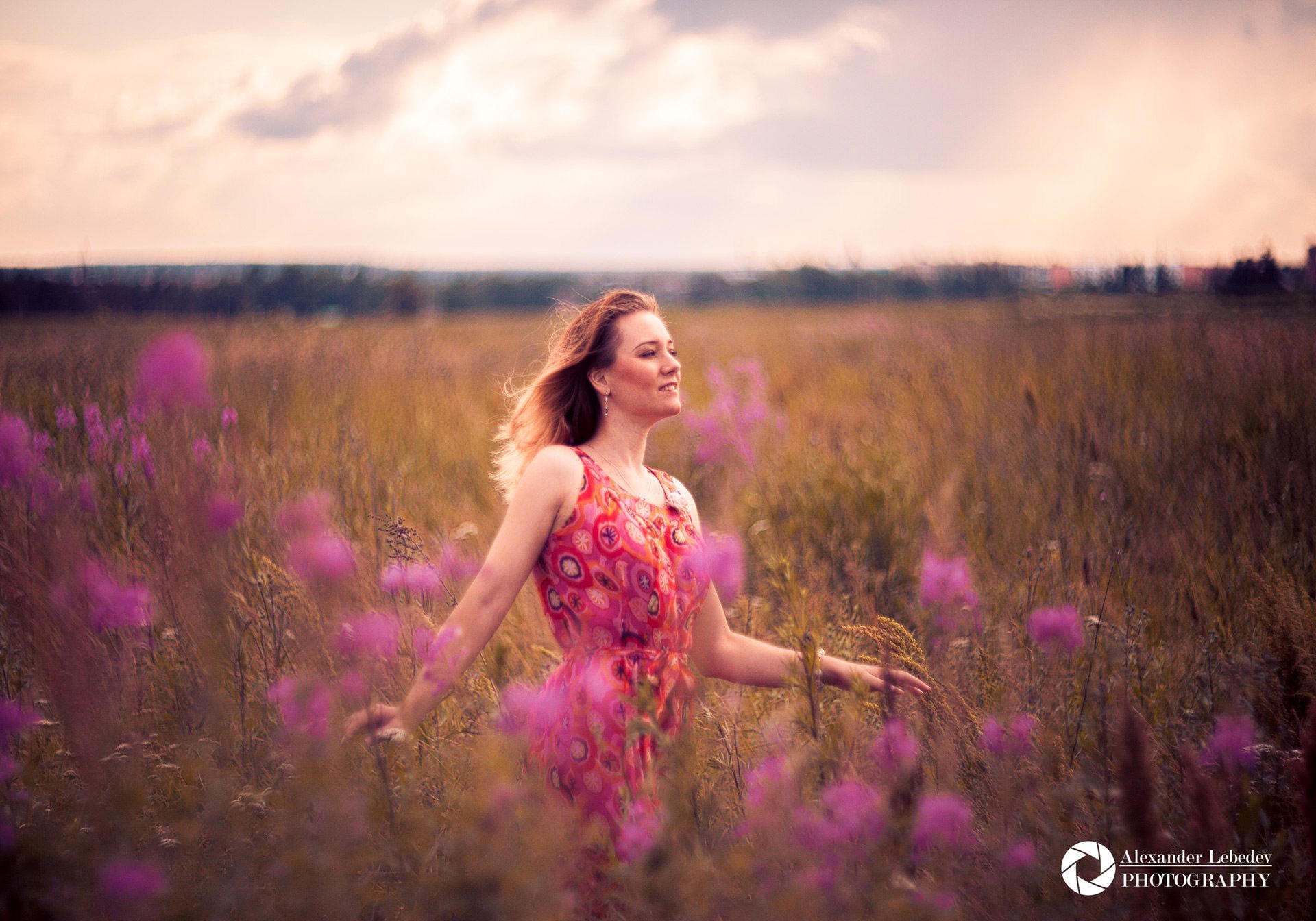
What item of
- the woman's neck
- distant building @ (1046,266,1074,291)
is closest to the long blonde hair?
the woman's neck

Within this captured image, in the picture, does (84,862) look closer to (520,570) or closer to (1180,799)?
(520,570)

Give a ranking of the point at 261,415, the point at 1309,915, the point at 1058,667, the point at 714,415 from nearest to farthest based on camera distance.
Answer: the point at 1309,915, the point at 1058,667, the point at 261,415, the point at 714,415

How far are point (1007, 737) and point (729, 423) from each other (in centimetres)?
355

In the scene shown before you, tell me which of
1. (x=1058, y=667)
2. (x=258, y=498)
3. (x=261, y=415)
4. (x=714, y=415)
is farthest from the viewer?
(x=714, y=415)

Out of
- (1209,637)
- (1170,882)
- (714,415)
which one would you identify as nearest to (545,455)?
(1170,882)

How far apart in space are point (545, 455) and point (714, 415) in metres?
3.43

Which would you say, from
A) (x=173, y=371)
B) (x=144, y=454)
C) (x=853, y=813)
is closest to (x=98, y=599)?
(x=173, y=371)

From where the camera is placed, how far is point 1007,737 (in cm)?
173

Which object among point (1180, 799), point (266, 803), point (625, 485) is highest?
point (625, 485)

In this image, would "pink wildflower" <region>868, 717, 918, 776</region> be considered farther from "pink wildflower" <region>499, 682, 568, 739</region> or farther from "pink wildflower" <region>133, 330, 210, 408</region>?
"pink wildflower" <region>133, 330, 210, 408</region>

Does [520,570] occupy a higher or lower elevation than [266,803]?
higher

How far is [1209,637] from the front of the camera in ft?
8.21
